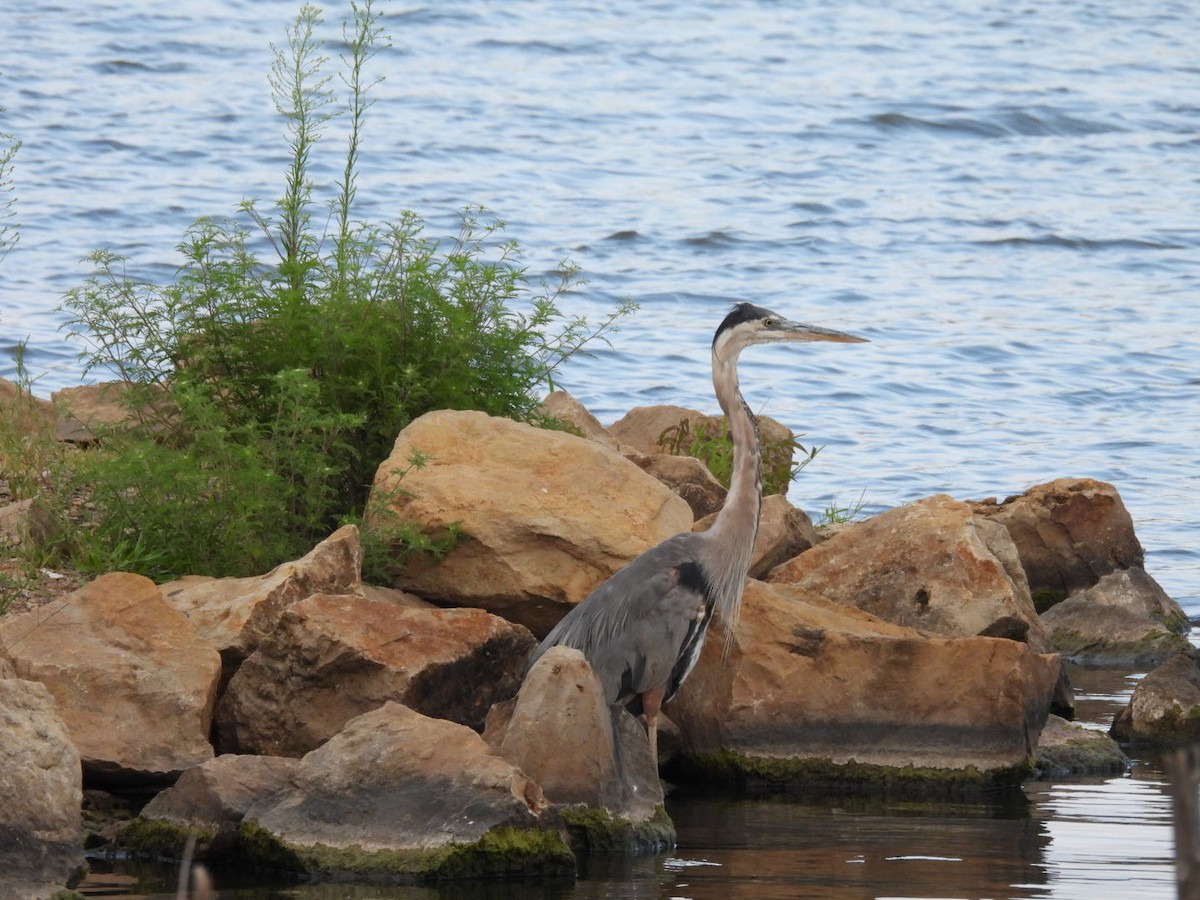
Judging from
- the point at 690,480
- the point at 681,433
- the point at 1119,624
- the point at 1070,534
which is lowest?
the point at 1119,624

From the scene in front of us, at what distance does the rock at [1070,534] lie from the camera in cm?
1055

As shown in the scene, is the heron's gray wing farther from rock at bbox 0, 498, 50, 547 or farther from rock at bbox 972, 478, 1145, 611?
rock at bbox 972, 478, 1145, 611

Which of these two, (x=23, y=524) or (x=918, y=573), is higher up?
(x=23, y=524)

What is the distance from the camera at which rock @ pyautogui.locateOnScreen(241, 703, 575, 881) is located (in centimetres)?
573

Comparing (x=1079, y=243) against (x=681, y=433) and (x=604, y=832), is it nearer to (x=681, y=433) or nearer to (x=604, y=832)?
(x=681, y=433)

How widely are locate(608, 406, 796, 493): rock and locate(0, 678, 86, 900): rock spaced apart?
5088 mm

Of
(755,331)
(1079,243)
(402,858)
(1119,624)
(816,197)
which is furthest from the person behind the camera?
(816,197)

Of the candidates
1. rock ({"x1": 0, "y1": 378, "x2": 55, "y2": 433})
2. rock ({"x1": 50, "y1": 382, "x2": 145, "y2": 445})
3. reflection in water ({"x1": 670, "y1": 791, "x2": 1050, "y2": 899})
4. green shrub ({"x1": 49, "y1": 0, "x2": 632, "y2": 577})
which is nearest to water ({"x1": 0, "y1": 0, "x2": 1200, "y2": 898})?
reflection in water ({"x1": 670, "y1": 791, "x2": 1050, "y2": 899})

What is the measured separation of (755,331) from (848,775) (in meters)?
1.73

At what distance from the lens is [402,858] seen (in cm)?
572

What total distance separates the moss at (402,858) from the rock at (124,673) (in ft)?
1.88

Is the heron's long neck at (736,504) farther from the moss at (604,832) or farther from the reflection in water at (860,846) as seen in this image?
the moss at (604,832)

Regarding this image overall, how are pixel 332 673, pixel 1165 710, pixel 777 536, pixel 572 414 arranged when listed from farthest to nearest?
pixel 572 414 → pixel 777 536 → pixel 1165 710 → pixel 332 673

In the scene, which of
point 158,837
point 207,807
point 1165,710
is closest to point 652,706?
point 207,807
